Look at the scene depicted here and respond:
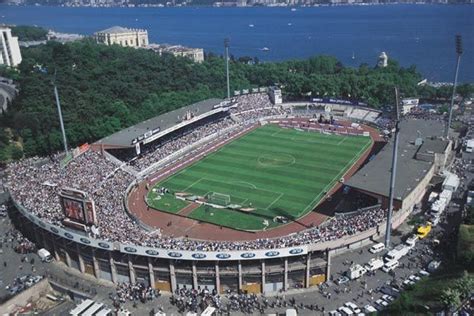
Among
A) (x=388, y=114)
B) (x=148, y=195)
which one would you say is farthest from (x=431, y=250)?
(x=388, y=114)

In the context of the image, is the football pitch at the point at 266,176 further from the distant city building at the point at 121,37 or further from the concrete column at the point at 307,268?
the distant city building at the point at 121,37

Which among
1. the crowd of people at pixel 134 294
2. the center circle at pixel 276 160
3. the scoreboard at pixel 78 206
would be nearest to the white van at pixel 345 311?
the crowd of people at pixel 134 294

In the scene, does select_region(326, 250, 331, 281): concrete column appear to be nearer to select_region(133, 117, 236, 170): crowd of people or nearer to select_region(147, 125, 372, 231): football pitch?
select_region(147, 125, 372, 231): football pitch

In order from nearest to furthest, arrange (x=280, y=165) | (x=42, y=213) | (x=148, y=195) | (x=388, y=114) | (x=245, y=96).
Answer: (x=42, y=213) < (x=148, y=195) < (x=280, y=165) < (x=388, y=114) < (x=245, y=96)

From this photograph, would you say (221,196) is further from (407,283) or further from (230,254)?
(407,283)

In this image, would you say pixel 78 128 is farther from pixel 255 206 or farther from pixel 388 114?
pixel 388 114
